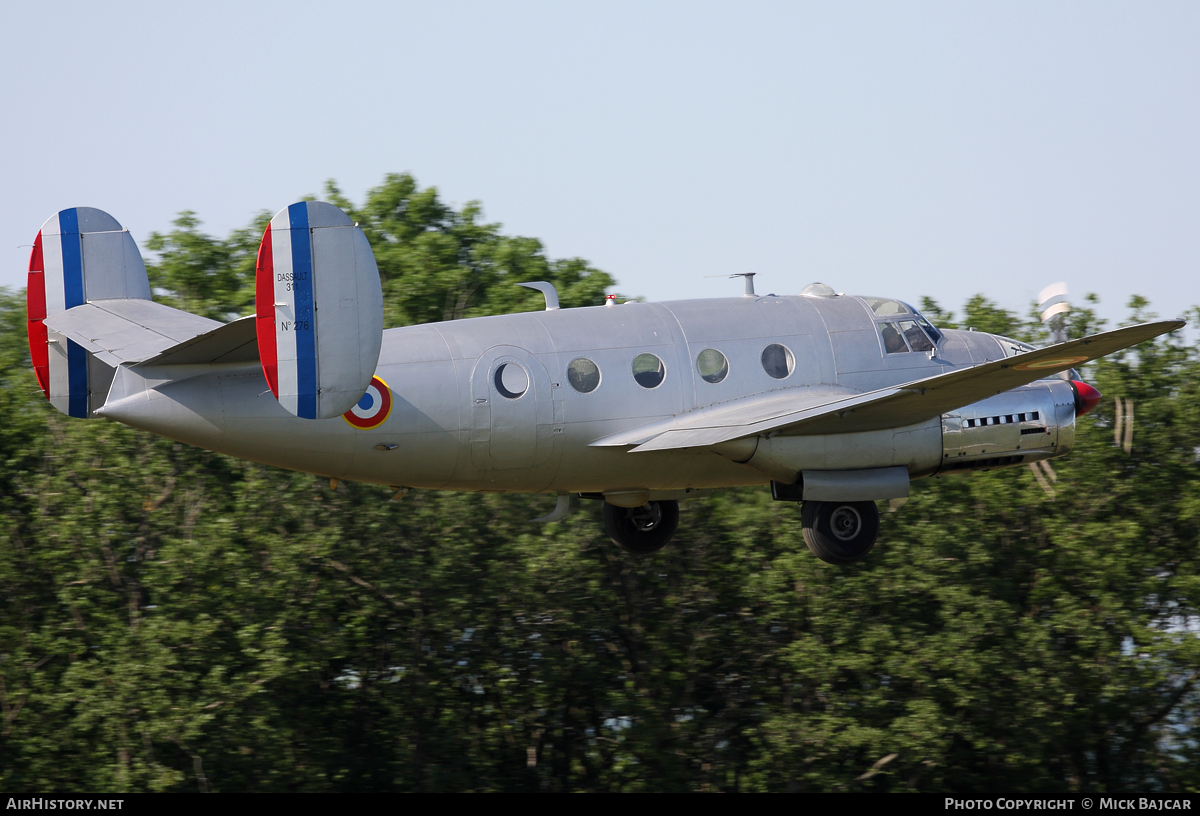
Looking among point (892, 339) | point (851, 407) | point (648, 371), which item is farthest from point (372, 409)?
point (892, 339)

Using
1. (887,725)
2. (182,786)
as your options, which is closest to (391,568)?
(182,786)

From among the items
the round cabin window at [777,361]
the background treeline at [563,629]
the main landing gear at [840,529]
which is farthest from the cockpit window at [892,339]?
the background treeline at [563,629]

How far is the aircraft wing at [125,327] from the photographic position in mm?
14023

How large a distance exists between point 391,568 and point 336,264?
14445 millimetres

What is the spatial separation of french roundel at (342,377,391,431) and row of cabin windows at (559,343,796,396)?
216 centimetres

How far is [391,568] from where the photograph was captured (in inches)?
1045

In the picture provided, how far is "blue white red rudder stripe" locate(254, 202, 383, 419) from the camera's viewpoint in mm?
12852

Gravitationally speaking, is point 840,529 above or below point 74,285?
below

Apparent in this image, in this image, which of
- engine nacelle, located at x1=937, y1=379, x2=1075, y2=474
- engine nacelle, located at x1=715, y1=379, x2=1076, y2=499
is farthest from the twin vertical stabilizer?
engine nacelle, located at x1=937, y1=379, x2=1075, y2=474

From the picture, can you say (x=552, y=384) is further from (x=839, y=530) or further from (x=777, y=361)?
(x=839, y=530)

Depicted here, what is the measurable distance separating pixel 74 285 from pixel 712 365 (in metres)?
7.98

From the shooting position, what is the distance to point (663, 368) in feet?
50.7

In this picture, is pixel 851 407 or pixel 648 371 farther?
pixel 648 371

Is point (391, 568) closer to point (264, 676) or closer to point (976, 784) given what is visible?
point (264, 676)
